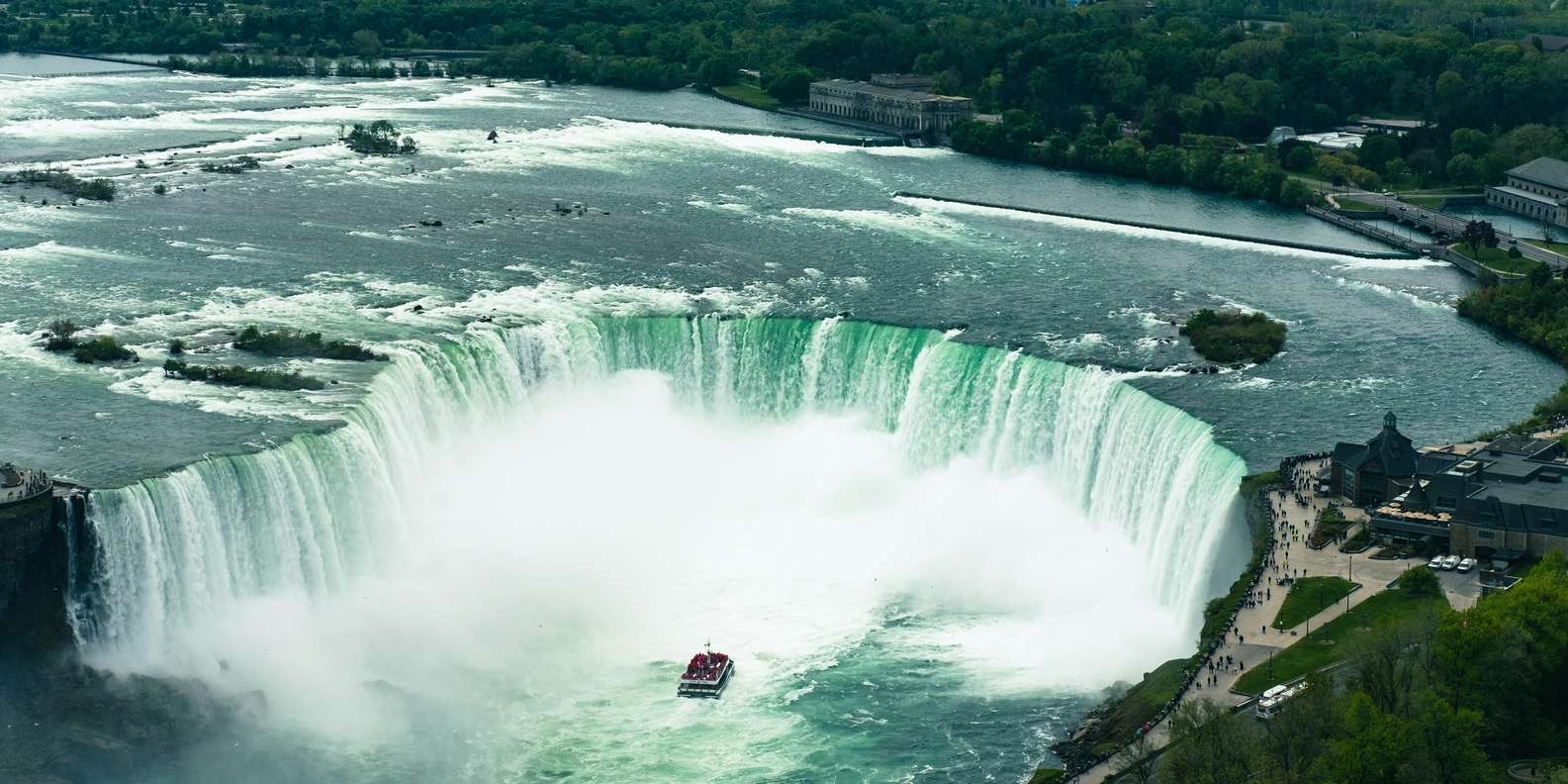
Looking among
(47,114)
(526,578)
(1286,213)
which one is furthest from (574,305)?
(47,114)

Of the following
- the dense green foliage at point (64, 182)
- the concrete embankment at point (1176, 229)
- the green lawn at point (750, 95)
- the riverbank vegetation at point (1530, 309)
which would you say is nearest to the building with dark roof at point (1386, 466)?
the riverbank vegetation at point (1530, 309)

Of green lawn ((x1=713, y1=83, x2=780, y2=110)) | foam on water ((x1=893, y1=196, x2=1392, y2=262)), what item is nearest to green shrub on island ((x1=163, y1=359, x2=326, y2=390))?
foam on water ((x1=893, y1=196, x2=1392, y2=262))

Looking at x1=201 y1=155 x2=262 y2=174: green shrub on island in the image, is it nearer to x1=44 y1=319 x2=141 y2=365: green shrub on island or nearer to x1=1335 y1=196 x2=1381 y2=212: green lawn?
x1=44 y1=319 x2=141 y2=365: green shrub on island

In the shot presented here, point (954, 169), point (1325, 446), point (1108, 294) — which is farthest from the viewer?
point (954, 169)

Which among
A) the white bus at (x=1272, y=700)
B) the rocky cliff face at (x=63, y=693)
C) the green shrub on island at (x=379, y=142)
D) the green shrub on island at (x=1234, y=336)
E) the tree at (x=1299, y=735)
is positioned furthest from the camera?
the green shrub on island at (x=379, y=142)

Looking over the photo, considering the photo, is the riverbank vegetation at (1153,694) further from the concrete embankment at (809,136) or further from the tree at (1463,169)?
the concrete embankment at (809,136)

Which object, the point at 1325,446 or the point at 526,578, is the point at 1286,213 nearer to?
the point at 1325,446
